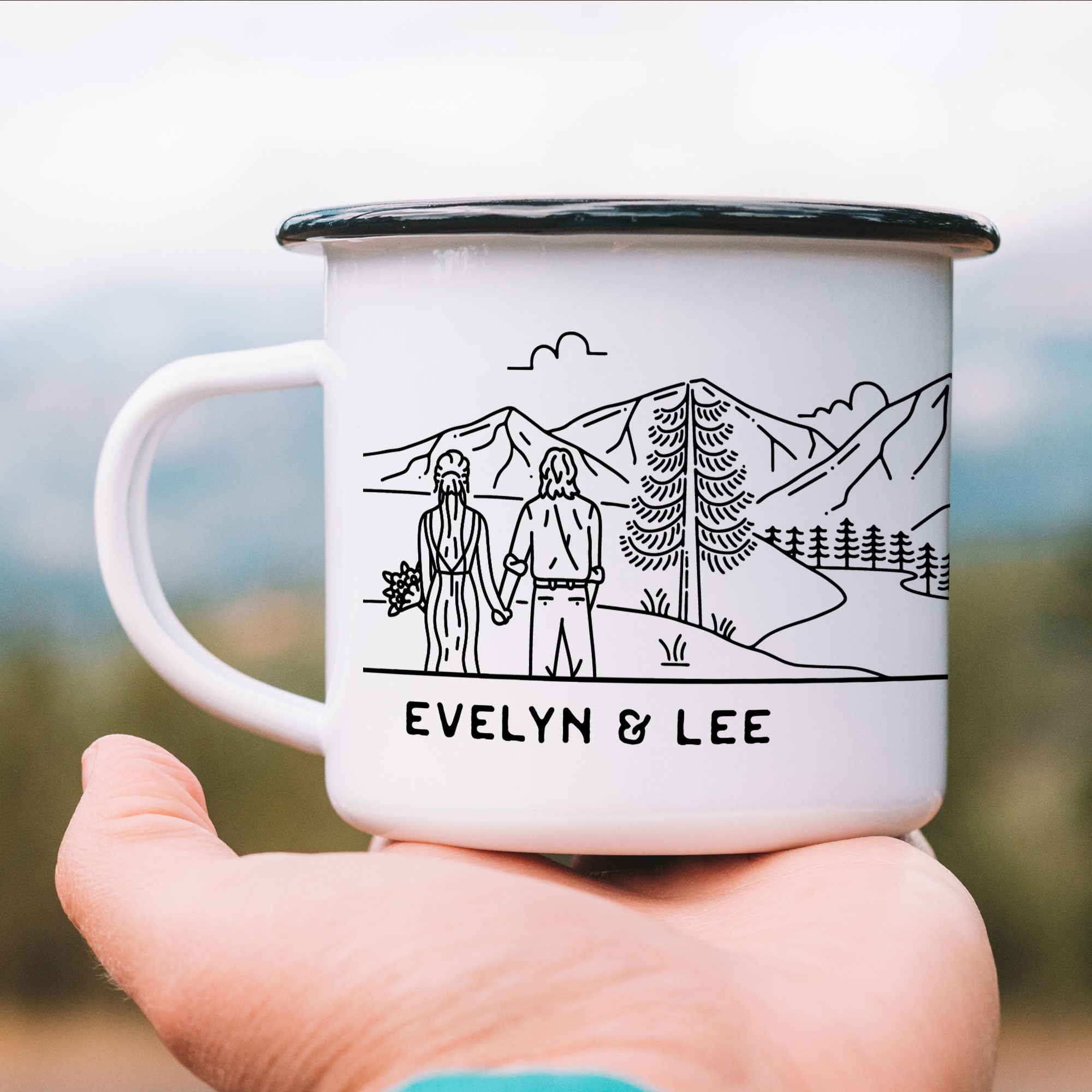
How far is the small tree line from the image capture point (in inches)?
30.7

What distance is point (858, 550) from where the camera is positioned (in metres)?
0.80

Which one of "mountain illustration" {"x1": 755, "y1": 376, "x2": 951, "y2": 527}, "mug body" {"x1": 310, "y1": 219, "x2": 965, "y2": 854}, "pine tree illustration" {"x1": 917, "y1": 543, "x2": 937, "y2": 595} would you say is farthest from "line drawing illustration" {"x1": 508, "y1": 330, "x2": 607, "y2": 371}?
"pine tree illustration" {"x1": 917, "y1": 543, "x2": 937, "y2": 595}

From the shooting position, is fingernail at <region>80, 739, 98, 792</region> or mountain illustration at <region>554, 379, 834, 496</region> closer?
mountain illustration at <region>554, 379, 834, 496</region>

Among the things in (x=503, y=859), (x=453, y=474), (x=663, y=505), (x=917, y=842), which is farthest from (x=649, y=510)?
(x=917, y=842)

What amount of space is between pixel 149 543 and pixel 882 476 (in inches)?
19.9

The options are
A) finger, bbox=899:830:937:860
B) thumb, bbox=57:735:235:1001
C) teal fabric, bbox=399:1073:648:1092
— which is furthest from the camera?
finger, bbox=899:830:937:860

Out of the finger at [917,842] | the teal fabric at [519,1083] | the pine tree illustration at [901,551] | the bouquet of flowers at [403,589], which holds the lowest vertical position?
the finger at [917,842]

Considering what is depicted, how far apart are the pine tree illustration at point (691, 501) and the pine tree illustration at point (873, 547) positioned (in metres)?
0.07

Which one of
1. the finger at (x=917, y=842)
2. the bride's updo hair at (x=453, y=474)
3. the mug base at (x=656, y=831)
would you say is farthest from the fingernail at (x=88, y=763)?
the finger at (x=917, y=842)

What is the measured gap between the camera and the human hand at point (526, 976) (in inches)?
24.5

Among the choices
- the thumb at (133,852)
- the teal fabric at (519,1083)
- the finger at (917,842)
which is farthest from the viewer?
the finger at (917,842)

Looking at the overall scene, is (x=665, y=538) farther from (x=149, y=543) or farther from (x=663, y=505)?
(x=149, y=543)

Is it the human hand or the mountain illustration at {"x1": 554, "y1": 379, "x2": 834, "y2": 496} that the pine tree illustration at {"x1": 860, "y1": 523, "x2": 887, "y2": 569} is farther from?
the human hand

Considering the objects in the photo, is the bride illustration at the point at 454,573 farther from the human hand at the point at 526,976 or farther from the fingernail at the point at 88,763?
the fingernail at the point at 88,763
